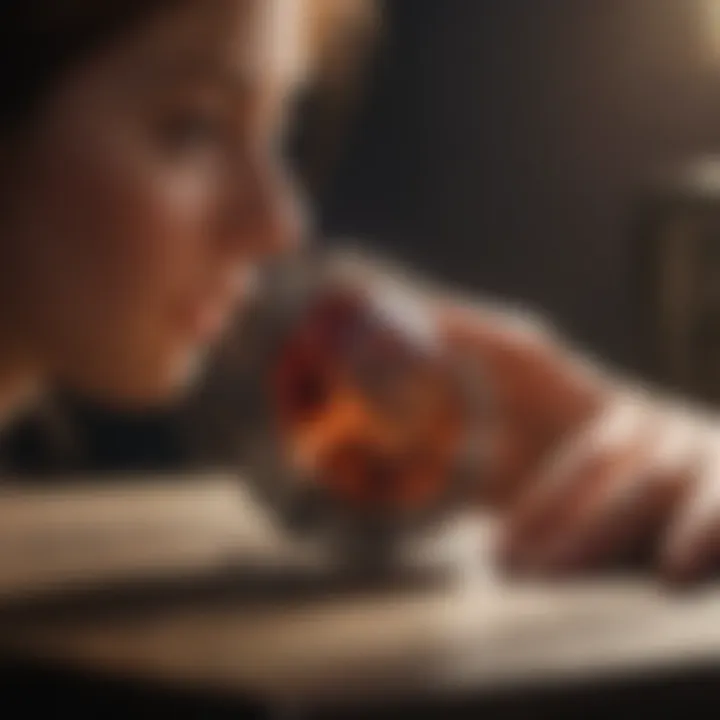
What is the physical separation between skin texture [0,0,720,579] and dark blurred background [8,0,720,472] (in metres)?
0.02

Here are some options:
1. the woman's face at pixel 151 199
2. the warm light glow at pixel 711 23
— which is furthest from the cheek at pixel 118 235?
the warm light glow at pixel 711 23

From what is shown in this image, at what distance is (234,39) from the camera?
32.5 inches

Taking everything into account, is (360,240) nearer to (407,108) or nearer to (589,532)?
(407,108)

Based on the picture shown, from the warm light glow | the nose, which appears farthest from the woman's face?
the warm light glow

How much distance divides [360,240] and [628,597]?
22cm

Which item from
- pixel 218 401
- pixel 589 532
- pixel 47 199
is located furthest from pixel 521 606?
pixel 47 199

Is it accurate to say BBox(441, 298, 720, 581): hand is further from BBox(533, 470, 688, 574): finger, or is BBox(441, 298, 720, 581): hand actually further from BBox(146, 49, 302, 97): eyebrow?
BBox(146, 49, 302, 97): eyebrow

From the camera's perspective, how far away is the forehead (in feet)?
2.68

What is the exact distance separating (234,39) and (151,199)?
0.09 meters

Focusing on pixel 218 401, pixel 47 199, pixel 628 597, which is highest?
pixel 47 199

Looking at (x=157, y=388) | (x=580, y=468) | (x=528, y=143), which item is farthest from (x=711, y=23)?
(x=157, y=388)

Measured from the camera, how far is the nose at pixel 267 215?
81cm

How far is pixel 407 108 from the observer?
83 centimetres

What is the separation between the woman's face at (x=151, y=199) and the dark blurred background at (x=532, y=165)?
0.03 m
